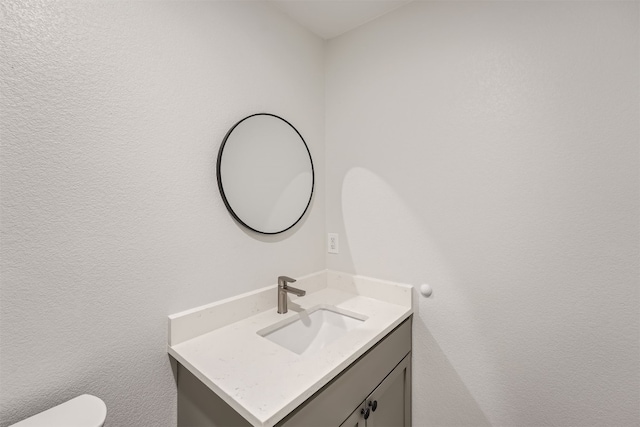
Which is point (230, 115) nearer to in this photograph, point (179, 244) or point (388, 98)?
point (179, 244)

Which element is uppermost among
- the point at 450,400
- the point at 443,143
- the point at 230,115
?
the point at 230,115

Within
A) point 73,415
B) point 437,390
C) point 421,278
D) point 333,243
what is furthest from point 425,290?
point 73,415

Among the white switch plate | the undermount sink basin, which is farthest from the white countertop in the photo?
the white switch plate

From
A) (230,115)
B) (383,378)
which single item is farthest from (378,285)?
(230,115)

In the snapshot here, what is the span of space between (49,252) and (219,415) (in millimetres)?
728

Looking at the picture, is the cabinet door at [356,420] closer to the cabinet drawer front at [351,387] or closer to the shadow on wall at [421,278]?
the cabinet drawer front at [351,387]

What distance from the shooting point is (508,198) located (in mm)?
1150

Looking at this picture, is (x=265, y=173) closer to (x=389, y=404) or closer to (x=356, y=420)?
(x=356, y=420)

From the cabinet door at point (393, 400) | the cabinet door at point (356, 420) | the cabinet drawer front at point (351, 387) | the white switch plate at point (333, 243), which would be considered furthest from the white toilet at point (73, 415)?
the white switch plate at point (333, 243)

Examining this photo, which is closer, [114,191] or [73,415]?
[73,415]

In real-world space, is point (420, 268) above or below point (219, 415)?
above

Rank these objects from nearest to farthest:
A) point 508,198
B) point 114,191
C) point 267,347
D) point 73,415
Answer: point 73,415
point 114,191
point 267,347
point 508,198

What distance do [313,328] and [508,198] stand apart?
1.07 metres

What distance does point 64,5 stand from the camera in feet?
2.72
